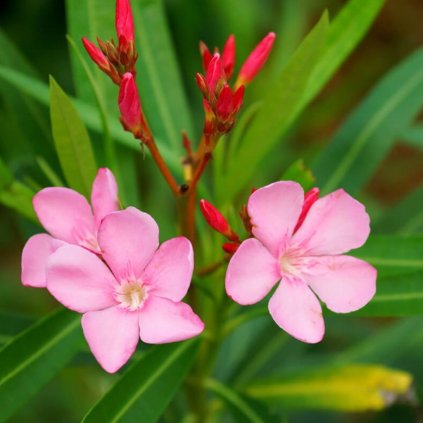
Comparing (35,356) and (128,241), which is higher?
(128,241)

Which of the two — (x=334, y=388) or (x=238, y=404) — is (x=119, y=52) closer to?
(x=238, y=404)

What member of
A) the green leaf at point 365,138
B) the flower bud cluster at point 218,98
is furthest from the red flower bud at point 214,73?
the green leaf at point 365,138

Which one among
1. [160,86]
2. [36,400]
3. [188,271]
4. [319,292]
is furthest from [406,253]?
[36,400]

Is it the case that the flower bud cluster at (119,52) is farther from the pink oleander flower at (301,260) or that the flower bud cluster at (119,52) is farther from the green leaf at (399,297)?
the green leaf at (399,297)

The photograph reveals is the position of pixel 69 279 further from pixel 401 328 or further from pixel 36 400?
pixel 36 400

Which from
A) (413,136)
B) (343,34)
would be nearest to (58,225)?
(343,34)
